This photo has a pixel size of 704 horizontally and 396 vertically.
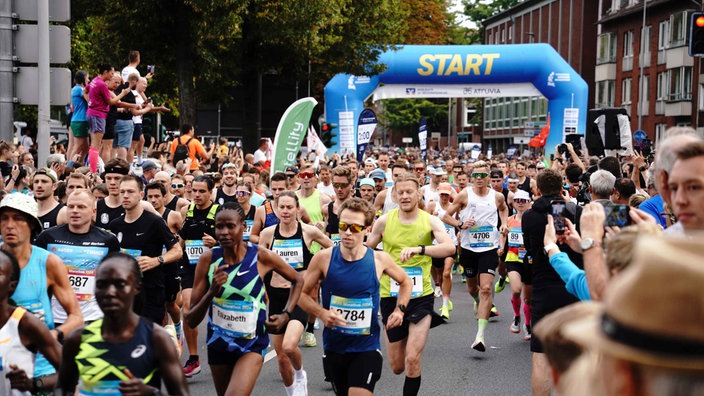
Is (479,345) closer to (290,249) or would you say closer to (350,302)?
(290,249)

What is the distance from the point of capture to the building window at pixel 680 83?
55.4 meters

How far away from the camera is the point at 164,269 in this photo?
34.1 ft

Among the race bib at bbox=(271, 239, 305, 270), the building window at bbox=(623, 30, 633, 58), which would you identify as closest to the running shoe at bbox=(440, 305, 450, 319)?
the race bib at bbox=(271, 239, 305, 270)

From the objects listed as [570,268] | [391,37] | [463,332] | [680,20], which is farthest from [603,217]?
[680,20]

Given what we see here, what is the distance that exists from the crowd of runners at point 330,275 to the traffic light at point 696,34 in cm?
214

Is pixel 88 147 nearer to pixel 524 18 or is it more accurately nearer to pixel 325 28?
pixel 325 28

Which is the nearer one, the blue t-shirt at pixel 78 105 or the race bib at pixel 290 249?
the race bib at pixel 290 249

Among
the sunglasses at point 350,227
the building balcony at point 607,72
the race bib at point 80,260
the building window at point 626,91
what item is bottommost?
the race bib at point 80,260

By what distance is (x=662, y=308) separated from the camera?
1247 mm

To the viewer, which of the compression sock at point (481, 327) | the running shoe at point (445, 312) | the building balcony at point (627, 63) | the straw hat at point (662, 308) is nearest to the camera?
the straw hat at point (662, 308)

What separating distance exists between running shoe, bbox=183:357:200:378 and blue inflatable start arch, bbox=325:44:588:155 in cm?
2434

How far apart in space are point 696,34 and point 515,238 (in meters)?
3.67

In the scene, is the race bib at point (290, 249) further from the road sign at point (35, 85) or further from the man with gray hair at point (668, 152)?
the man with gray hair at point (668, 152)

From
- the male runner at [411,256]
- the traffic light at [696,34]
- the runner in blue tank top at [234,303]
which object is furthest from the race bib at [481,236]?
the runner in blue tank top at [234,303]
